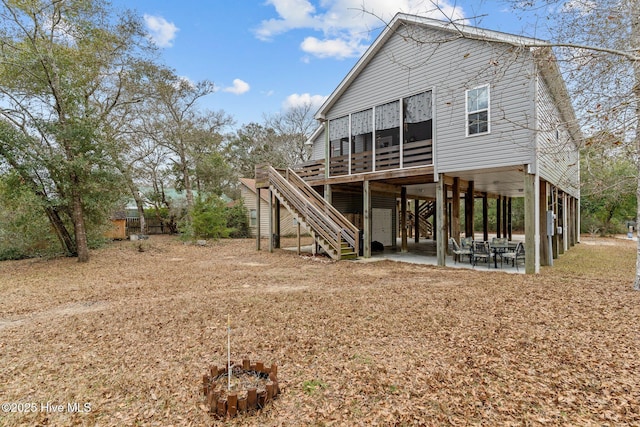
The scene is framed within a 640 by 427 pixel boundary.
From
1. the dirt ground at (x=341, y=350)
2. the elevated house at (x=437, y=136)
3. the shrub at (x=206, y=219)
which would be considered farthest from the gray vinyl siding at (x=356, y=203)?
the dirt ground at (x=341, y=350)

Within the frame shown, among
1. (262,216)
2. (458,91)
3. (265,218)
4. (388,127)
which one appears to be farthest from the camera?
(262,216)

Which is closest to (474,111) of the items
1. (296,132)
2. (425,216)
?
(425,216)

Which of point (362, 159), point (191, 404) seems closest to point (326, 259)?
point (362, 159)

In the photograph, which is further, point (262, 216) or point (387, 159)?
point (262, 216)

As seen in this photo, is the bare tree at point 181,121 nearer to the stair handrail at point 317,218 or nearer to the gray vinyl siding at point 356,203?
the stair handrail at point 317,218

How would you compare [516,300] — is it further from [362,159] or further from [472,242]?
[362,159]

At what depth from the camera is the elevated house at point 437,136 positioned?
26.6 feet

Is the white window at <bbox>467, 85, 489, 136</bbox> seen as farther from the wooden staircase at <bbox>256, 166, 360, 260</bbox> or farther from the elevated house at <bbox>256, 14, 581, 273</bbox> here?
the wooden staircase at <bbox>256, 166, 360, 260</bbox>

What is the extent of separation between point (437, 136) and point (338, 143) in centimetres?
458

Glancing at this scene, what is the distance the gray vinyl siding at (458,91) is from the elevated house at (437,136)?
3 cm

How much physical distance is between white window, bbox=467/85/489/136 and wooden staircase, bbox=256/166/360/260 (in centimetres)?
494

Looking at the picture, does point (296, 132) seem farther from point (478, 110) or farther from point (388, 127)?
point (478, 110)

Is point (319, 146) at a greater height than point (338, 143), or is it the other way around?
point (319, 146)

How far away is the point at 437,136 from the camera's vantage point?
9734 millimetres
